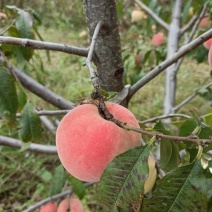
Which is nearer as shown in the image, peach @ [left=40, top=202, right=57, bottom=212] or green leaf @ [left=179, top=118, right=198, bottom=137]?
green leaf @ [left=179, top=118, right=198, bottom=137]

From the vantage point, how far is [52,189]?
1338 millimetres

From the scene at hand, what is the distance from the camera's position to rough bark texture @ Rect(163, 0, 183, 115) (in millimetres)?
1432

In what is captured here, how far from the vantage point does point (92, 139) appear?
0.50m

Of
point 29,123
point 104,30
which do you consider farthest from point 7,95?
point 104,30

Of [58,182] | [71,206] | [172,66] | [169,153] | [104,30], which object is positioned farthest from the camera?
[172,66]

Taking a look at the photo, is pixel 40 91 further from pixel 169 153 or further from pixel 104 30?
pixel 169 153

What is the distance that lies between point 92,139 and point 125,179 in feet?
0.23

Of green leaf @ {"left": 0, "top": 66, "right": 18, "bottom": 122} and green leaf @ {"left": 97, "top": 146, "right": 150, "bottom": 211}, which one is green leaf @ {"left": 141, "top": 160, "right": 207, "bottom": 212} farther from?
green leaf @ {"left": 0, "top": 66, "right": 18, "bottom": 122}

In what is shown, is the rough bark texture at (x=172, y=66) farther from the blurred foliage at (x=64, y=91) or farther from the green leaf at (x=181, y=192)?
the green leaf at (x=181, y=192)

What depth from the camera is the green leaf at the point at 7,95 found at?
0.67 meters

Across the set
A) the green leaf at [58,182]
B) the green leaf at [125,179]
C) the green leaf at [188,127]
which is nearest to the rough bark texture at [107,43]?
the green leaf at [188,127]

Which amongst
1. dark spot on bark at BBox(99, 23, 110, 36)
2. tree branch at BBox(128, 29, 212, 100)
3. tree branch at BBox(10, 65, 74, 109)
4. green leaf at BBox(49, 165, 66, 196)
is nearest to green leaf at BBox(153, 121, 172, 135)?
tree branch at BBox(128, 29, 212, 100)

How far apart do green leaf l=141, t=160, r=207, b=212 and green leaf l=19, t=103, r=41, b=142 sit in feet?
1.31

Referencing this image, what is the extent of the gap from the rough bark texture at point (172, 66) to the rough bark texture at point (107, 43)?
637mm
